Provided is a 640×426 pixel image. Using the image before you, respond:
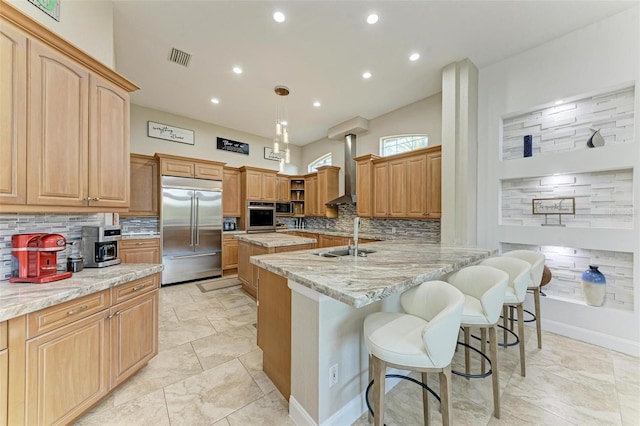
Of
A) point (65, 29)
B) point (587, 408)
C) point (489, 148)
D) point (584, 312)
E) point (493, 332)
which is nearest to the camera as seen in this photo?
point (493, 332)

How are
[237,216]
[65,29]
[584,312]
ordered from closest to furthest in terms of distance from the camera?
[65,29] → [584,312] → [237,216]

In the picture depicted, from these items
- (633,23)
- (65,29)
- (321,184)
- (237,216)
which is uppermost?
(633,23)

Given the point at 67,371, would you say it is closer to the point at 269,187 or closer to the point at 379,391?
the point at 379,391

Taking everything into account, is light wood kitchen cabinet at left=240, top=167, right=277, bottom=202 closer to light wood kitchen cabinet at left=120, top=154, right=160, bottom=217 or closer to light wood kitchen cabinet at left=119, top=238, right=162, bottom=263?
light wood kitchen cabinet at left=120, top=154, right=160, bottom=217

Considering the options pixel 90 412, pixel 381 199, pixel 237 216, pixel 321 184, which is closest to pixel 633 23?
pixel 381 199

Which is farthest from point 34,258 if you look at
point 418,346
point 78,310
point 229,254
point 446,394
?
point 229,254

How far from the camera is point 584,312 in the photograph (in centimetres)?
263

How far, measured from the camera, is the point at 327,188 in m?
5.97

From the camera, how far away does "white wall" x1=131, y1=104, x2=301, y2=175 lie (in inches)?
186

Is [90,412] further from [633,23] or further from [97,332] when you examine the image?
[633,23]

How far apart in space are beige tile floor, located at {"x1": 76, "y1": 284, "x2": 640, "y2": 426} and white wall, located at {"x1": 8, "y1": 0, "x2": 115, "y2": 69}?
9.28 feet

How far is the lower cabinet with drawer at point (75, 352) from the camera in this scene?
1.24 meters

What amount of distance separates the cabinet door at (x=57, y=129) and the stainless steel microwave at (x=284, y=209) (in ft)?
15.9

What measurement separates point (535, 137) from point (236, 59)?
417 centimetres
